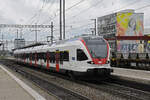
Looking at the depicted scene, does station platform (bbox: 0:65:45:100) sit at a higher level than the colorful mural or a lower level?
lower

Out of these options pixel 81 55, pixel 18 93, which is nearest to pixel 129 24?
pixel 81 55

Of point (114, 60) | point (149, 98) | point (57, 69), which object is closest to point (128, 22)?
point (114, 60)

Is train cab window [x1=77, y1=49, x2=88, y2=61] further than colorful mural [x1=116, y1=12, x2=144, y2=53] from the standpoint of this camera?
No

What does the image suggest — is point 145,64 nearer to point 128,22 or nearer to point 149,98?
point 149,98

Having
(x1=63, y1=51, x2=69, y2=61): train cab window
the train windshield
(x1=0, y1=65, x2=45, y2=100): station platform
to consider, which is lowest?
(x1=0, y1=65, x2=45, y2=100): station platform

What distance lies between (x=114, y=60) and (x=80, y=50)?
12432 mm

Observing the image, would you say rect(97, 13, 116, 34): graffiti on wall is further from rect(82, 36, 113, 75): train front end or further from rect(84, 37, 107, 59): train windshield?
rect(82, 36, 113, 75): train front end

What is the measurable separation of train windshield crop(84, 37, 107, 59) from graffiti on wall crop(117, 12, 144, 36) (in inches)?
2768

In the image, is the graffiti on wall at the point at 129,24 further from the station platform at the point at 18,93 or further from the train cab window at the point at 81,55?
the station platform at the point at 18,93

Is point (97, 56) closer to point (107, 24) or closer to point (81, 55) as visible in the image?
point (81, 55)

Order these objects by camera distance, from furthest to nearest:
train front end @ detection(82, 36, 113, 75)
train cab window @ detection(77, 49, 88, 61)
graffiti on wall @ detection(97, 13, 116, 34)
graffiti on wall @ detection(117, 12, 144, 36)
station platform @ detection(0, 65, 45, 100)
Answer: graffiti on wall @ detection(97, 13, 116, 34) < graffiti on wall @ detection(117, 12, 144, 36) < train cab window @ detection(77, 49, 88, 61) < train front end @ detection(82, 36, 113, 75) < station platform @ detection(0, 65, 45, 100)

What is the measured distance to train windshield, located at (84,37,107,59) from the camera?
13.5 m

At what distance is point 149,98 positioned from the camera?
9.30m

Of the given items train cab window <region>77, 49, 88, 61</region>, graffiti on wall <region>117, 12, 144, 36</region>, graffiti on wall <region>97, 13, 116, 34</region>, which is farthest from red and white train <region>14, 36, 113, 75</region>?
graffiti on wall <region>97, 13, 116, 34</region>
